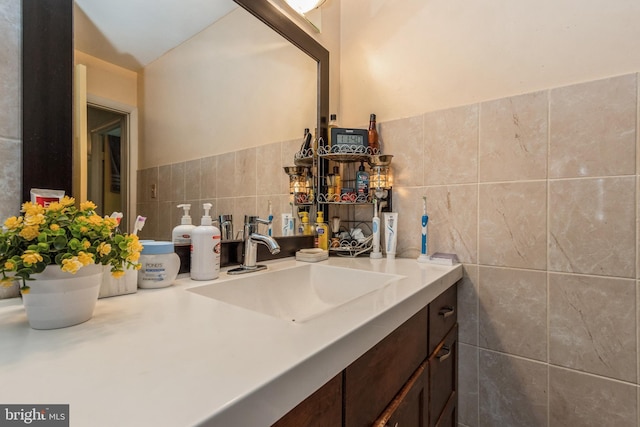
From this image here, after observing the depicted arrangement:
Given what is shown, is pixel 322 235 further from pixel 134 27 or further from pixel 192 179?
pixel 134 27

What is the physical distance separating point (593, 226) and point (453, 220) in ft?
1.28

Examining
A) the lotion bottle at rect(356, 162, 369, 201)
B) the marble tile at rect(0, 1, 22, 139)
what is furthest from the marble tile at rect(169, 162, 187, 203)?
the lotion bottle at rect(356, 162, 369, 201)

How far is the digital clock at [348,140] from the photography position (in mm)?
1237

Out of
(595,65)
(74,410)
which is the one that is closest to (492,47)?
(595,65)

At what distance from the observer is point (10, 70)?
0.56 m

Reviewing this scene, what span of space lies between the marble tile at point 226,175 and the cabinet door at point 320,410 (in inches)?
27.1

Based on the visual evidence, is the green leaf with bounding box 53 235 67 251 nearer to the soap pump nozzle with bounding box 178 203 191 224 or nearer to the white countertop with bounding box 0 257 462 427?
the white countertop with bounding box 0 257 462 427

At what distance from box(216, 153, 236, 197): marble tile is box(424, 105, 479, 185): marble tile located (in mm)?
738

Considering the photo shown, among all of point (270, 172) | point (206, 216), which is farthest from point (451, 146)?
point (206, 216)

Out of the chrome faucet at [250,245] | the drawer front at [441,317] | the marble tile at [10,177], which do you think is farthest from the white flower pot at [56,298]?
the drawer front at [441,317]

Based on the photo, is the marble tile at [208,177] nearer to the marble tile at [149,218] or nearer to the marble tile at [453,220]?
the marble tile at [149,218]

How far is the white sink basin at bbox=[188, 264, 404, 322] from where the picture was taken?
2.62 ft

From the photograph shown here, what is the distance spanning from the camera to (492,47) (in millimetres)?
1046

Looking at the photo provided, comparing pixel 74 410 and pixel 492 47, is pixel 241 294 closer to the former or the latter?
pixel 74 410
